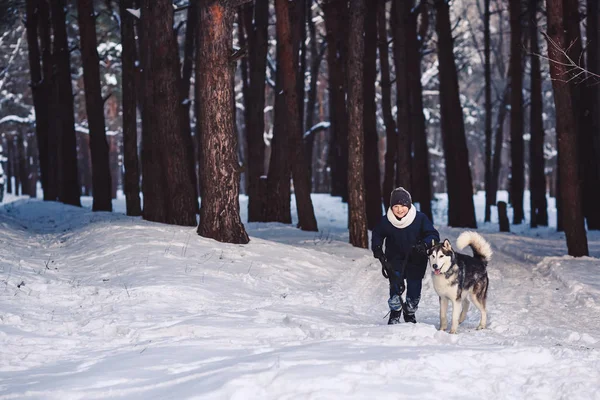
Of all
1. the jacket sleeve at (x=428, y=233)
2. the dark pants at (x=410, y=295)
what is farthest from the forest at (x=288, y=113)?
the dark pants at (x=410, y=295)

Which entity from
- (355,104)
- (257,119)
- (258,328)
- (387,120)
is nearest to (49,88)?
(257,119)

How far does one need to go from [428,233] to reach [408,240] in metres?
0.25

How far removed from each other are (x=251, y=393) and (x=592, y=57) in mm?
20870

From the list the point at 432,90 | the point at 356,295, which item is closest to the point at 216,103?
the point at 356,295

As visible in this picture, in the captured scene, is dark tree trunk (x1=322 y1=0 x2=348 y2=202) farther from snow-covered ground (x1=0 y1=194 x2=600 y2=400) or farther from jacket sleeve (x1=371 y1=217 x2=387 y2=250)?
jacket sleeve (x1=371 y1=217 x2=387 y2=250)

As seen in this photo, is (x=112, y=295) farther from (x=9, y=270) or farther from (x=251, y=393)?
(x=251, y=393)

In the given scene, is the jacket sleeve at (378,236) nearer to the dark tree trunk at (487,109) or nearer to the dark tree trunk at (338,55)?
the dark tree trunk at (338,55)

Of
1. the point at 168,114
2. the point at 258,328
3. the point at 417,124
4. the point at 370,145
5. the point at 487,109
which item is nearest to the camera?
the point at 258,328

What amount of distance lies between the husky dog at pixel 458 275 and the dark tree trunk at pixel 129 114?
15764 millimetres

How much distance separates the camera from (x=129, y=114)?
23422mm

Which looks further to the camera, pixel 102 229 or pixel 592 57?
pixel 592 57

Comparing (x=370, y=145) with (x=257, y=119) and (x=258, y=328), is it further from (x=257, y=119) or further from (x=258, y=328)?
(x=258, y=328)

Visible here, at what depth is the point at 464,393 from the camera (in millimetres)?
5914

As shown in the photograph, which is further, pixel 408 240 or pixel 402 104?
pixel 402 104
